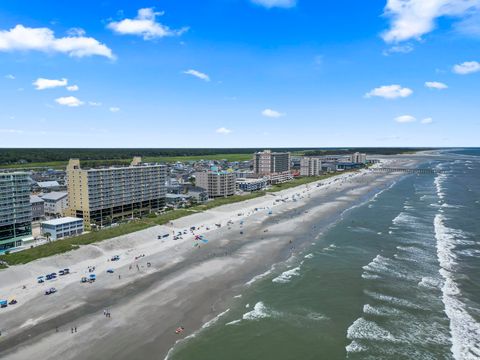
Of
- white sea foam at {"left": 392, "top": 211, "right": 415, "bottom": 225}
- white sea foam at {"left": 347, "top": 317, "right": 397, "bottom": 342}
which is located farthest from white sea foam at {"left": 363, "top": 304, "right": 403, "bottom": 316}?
white sea foam at {"left": 392, "top": 211, "right": 415, "bottom": 225}

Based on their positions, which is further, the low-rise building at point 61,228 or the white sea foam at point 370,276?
the low-rise building at point 61,228

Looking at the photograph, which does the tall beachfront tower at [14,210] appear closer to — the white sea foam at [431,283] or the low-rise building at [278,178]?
the white sea foam at [431,283]

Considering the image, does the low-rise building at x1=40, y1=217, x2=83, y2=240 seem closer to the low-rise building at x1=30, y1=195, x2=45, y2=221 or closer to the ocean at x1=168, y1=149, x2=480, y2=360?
the low-rise building at x1=30, y1=195, x2=45, y2=221

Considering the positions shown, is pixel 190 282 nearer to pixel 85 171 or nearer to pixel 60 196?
pixel 85 171

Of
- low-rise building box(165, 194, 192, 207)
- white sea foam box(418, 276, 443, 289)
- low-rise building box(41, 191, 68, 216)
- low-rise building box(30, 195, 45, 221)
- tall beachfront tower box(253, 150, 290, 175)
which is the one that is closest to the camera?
white sea foam box(418, 276, 443, 289)

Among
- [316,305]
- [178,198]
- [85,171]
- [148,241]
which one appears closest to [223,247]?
[148,241]

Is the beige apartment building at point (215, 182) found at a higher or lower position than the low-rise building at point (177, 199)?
higher

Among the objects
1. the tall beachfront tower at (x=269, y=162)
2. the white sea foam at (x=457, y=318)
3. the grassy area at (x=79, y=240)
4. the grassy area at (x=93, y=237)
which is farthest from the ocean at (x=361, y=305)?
the tall beachfront tower at (x=269, y=162)
